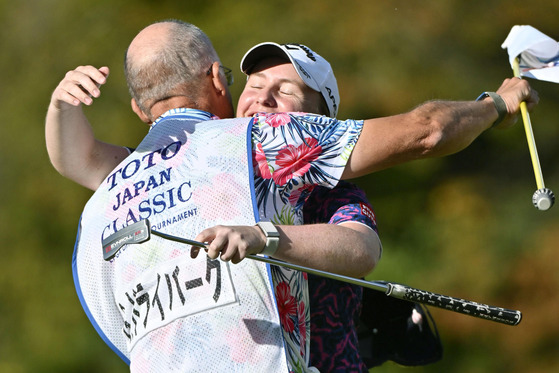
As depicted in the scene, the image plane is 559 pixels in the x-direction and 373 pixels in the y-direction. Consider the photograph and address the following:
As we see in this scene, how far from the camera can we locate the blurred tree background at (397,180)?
4891 millimetres

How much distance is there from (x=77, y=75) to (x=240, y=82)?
257cm

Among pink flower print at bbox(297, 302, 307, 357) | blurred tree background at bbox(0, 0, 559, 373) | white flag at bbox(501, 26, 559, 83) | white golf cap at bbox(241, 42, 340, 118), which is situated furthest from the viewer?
blurred tree background at bbox(0, 0, 559, 373)

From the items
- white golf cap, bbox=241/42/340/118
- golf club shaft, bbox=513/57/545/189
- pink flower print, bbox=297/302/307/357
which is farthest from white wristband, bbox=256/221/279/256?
golf club shaft, bbox=513/57/545/189

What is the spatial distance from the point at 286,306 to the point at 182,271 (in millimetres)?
225

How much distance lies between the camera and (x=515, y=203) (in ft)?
16.1

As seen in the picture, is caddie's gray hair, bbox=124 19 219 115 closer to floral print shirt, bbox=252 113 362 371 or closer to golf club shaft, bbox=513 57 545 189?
floral print shirt, bbox=252 113 362 371

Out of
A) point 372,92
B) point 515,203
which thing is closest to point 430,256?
point 515,203

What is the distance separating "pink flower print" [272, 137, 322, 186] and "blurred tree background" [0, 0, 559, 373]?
2.62 metres

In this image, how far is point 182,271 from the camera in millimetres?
2098

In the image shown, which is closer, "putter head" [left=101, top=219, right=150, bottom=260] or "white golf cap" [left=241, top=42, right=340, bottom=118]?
"putter head" [left=101, top=219, right=150, bottom=260]

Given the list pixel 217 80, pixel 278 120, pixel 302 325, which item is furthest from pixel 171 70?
pixel 302 325

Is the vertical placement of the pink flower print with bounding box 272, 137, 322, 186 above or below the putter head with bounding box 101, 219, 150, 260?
above

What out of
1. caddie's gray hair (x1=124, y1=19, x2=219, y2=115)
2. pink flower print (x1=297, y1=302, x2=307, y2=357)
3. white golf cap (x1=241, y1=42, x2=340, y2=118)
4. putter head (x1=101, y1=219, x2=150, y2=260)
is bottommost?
pink flower print (x1=297, y1=302, x2=307, y2=357)

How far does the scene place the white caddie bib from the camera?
81.2 inches
